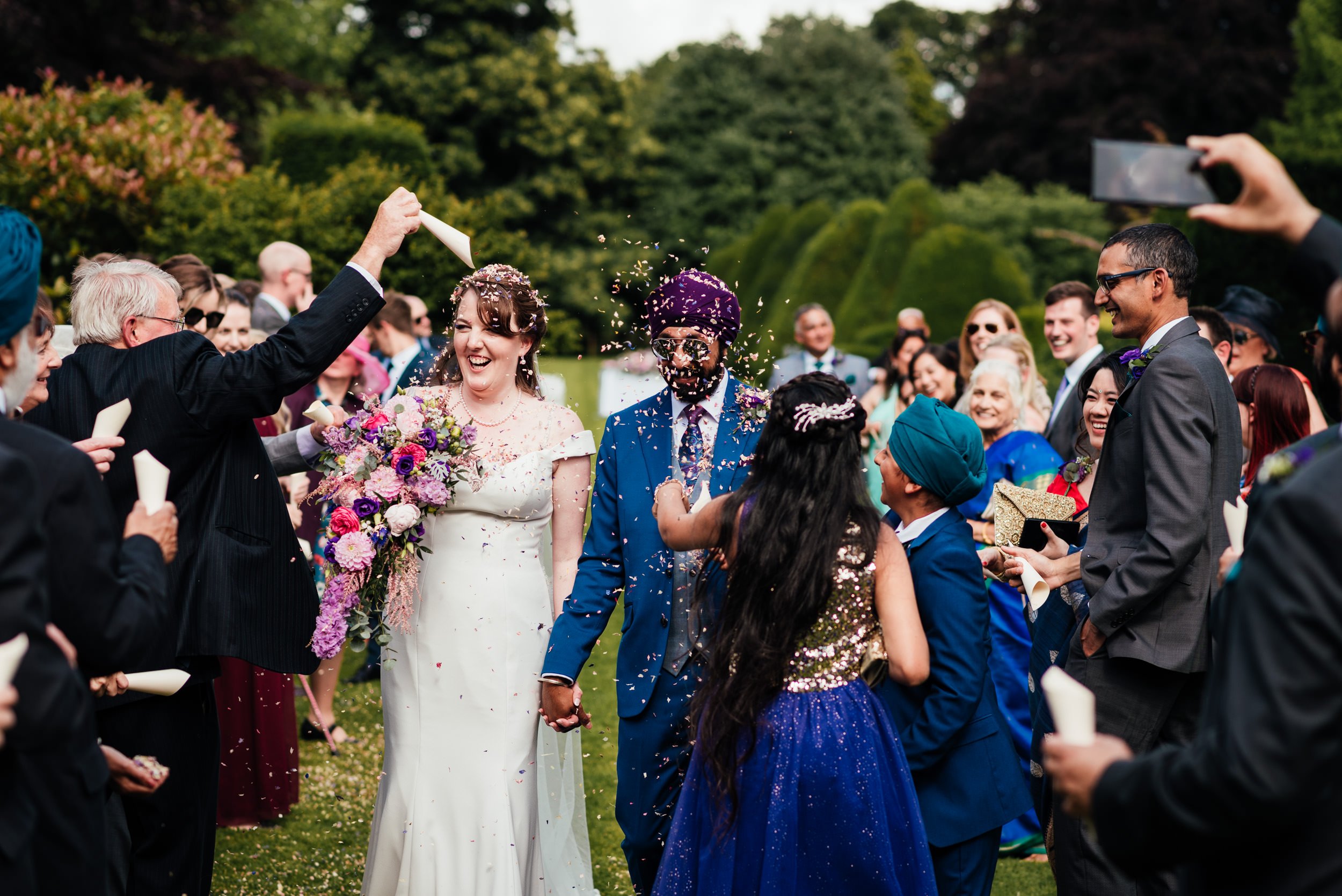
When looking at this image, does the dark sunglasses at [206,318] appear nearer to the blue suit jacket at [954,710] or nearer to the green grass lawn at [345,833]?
the green grass lawn at [345,833]

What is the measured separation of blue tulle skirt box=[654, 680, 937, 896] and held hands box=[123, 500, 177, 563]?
152cm

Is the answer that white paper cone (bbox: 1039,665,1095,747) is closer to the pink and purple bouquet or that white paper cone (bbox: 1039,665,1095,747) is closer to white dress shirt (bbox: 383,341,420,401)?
the pink and purple bouquet

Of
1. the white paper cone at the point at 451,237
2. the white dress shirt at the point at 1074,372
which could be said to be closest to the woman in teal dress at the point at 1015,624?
the white dress shirt at the point at 1074,372

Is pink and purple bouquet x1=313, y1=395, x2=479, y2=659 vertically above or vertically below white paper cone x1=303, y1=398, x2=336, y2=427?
→ below

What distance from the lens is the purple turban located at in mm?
4012

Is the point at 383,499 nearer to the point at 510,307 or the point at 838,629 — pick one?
the point at 510,307

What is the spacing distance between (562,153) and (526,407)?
1237 inches

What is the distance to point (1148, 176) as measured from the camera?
15.0 feet

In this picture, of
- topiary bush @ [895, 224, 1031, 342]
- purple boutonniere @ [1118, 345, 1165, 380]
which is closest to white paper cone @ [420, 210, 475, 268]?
purple boutonniere @ [1118, 345, 1165, 380]

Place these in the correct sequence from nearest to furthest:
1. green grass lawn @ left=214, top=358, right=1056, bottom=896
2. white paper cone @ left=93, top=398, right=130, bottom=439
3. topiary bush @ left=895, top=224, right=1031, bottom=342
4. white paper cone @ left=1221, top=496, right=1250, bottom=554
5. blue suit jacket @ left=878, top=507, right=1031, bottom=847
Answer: white paper cone @ left=1221, top=496, right=1250, bottom=554, white paper cone @ left=93, top=398, right=130, bottom=439, blue suit jacket @ left=878, top=507, right=1031, bottom=847, green grass lawn @ left=214, top=358, right=1056, bottom=896, topiary bush @ left=895, top=224, right=1031, bottom=342

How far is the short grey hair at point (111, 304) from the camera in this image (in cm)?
384

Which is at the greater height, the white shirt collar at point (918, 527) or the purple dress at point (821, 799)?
the white shirt collar at point (918, 527)

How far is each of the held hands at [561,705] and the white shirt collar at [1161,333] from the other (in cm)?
222

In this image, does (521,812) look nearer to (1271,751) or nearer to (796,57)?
(1271,751)
